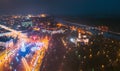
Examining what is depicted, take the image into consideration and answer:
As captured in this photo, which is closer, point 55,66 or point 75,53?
point 55,66

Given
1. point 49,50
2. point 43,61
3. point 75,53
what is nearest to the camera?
point 43,61

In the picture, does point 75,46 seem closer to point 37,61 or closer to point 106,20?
point 37,61

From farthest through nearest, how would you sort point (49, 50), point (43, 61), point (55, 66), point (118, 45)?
point (118, 45) → point (49, 50) → point (43, 61) → point (55, 66)

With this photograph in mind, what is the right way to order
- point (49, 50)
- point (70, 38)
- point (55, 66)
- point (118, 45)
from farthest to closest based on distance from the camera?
point (70, 38) < point (118, 45) < point (49, 50) < point (55, 66)

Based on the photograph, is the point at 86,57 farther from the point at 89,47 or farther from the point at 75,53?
the point at 89,47

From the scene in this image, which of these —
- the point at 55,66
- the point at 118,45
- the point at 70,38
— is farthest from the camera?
the point at 70,38

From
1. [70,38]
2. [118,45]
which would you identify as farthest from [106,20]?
[118,45]

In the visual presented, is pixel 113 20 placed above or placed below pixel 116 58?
below

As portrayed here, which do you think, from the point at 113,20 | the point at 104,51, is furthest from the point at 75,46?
the point at 113,20

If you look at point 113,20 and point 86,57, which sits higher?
point 86,57
